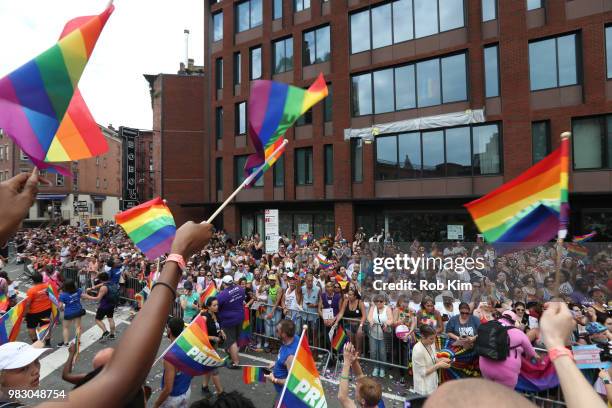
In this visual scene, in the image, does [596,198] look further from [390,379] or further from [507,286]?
[390,379]

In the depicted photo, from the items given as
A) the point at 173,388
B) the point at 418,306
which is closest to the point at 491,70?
the point at 418,306

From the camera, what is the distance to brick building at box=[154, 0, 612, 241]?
1670cm

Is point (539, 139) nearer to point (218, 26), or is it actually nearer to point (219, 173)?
point (219, 173)

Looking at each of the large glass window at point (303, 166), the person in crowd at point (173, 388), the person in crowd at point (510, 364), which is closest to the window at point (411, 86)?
the large glass window at point (303, 166)

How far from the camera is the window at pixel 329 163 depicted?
23.2m

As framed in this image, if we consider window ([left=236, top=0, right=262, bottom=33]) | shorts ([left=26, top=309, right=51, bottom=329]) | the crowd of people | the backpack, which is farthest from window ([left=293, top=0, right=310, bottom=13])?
the backpack

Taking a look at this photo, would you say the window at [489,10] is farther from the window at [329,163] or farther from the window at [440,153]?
the window at [329,163]

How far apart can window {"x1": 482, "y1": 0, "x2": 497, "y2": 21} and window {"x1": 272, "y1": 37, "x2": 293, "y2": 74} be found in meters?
11.5

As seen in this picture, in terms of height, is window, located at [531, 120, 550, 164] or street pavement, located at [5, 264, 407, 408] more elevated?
window, located at [531, 120, 550, 164]

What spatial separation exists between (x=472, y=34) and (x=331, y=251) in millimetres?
12658

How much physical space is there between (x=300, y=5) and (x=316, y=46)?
124 inches

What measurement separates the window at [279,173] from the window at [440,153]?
261 inches

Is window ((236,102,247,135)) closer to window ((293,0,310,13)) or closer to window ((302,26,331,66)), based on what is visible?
window ((302,26,331,66))

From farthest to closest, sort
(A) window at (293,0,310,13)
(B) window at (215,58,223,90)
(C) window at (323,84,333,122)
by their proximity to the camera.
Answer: (B) window at (215,58,223,90), (A) window at (293,0,310,13), (C) window at (323,84,333,122)
